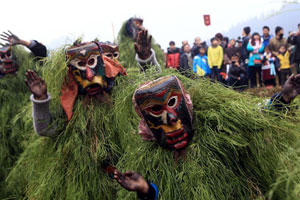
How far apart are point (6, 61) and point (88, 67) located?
163 cm

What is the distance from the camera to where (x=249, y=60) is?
530 cm

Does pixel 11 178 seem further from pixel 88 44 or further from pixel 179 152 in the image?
pixel 179 152

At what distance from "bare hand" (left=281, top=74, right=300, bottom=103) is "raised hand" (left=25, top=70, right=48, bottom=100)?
141 centimetres

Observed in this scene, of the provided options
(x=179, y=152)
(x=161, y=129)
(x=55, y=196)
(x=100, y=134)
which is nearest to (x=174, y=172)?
(x=179, y=152)

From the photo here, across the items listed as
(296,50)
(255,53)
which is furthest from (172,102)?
(255,53)

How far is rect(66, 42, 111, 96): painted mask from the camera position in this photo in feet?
6.92

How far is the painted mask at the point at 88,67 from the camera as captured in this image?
2.11 m

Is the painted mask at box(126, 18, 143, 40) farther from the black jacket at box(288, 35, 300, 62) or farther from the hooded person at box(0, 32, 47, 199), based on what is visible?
the black jacket at box(288, 35, 300, 62)

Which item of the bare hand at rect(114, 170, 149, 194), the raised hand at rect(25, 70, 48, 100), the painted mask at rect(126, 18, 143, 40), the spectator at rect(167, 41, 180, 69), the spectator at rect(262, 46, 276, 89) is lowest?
the spectator at rect(262, 46, 276, 89)

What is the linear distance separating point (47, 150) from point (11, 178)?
102cm

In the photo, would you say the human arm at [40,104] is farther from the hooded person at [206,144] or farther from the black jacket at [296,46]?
the black jacket at [296,46]

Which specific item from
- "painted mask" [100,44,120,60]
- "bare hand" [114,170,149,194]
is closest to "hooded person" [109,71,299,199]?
"bare hand" [114,170,149,194]

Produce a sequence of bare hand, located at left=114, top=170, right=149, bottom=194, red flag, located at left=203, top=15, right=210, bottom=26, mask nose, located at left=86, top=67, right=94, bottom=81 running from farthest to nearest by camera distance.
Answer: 1. red flag, located at left=203, top=15, right=210, bottom=26
2. mask nose, located at left=86, top=67, right=94, bottom=81
3. bare hand, located at left=114, top=170, right=149, bottom=194

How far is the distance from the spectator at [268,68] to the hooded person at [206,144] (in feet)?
13.0
